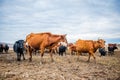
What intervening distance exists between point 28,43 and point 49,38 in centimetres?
228

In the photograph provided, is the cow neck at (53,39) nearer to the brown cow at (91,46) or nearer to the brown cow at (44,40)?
the brown cow at (44,40)

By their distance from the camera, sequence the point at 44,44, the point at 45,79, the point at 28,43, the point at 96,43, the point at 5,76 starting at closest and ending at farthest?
the point at 45,79 < the point at 5,76 < the point at 44,44 < the point at 28,43 < the point at 96,43

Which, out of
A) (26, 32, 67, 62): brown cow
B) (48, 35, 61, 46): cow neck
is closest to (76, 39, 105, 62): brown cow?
(26, 32, 67, 62): brown cow

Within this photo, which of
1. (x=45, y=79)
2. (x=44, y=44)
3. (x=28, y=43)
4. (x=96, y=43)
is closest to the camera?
(x=45, y=79)

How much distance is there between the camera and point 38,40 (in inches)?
622

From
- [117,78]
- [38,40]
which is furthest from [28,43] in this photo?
[117,78]

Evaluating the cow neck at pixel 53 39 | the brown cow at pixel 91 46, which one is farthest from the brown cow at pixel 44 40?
the brown cow at pixel 91 46

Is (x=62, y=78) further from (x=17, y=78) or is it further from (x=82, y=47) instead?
(x=82, y=47)

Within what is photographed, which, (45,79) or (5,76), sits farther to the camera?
(5,76)

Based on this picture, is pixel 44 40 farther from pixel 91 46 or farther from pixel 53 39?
pixel 91 46

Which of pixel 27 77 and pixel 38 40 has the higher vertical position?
pixel 38 40

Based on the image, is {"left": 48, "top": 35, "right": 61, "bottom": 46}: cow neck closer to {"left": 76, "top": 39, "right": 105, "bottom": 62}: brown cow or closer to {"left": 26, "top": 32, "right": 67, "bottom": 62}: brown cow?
{"left": 26, "top": 32, "right": 67, "bottom": 62}: brown cow

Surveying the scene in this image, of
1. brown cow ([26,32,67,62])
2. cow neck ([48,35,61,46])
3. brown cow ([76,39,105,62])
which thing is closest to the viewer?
brown cow ([26,32,67,62])

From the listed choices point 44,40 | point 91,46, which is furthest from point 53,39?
point 91,46
